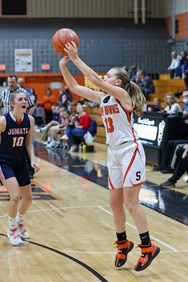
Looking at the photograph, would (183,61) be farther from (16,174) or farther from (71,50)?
(71,50)

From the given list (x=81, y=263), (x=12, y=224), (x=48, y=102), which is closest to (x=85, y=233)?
(x=12, y=224)

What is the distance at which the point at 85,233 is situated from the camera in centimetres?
799

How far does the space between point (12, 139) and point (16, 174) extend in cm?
40

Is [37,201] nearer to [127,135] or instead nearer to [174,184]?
[174,184]

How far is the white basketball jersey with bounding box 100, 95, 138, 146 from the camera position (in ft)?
20.0

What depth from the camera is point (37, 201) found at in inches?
407

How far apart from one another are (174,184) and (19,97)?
482 cm

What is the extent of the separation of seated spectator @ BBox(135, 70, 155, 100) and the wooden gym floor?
8.85 meters

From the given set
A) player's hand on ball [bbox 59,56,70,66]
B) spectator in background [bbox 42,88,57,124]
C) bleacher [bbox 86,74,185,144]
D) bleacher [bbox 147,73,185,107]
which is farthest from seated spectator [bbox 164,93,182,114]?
spectator in background [bbox 42,88,57,124]

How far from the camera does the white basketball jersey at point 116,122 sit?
610 centimetres

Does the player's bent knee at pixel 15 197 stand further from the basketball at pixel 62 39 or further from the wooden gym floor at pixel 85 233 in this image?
the basketball at pixel 62 39

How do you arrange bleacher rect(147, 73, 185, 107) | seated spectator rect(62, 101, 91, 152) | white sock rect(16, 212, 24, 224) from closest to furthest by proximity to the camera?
white sock rect(16, 212, 24, 224)
seated spectator rect(62, 101, 91, 152)
bleacher rect(147, 73, 185, 107)

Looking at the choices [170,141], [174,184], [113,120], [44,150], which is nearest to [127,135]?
[113,120]

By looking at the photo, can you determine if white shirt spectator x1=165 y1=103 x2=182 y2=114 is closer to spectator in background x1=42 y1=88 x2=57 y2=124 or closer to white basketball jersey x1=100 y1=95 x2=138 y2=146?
white basketball jersey x1=100 y1=95 x2=138 y2=146
